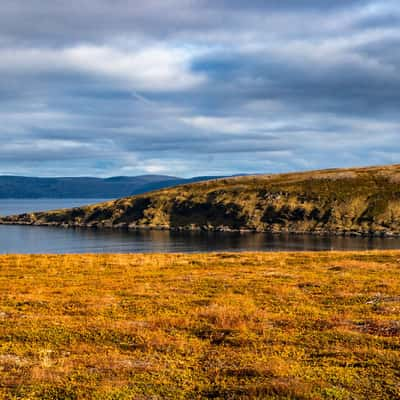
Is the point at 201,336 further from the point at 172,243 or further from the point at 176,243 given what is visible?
the point at 176,243

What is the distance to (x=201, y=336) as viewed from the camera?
15.8 metres

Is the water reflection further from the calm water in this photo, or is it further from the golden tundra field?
the golden tundra field

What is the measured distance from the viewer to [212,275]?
29469 millimetres

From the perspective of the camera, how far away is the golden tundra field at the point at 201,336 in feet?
37.2

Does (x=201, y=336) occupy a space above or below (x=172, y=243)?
above

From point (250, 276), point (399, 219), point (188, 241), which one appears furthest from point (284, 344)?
point (399, 219)

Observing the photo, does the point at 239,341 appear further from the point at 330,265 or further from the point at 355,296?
the point at 330,265

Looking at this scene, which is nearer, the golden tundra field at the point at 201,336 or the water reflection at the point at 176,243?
the golden tundra field at the point at 201,336

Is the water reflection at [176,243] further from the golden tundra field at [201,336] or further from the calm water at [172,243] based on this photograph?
the golden tundra field at [201,336]

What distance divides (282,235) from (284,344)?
18384cm

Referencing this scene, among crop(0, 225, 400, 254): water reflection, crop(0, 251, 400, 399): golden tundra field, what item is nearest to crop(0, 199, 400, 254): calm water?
crop(0, 225, 400, 254): water reflection

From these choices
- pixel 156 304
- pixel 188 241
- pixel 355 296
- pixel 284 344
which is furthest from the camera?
pixel 188 241

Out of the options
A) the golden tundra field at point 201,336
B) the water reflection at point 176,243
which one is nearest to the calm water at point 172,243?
the water reflection at point 176,243

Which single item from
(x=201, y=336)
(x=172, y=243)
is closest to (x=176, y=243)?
(x=172, y=243)
